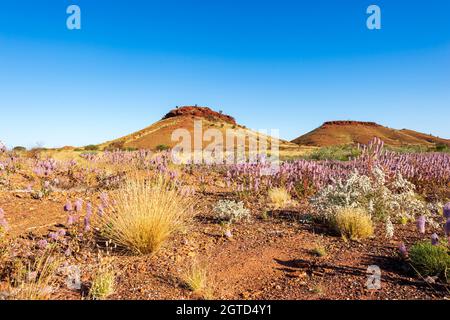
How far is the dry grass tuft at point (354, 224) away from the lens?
5.24 meters

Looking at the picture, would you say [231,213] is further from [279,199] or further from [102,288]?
[102,288]

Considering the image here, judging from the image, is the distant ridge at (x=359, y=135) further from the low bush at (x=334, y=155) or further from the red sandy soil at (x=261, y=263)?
the red sandy soil at (x=261, y=263)

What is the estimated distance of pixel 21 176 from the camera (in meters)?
9.68

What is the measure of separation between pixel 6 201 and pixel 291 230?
5.85 m

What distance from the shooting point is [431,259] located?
3.85 m

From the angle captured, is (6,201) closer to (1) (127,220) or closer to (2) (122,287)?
(1) (127,220)

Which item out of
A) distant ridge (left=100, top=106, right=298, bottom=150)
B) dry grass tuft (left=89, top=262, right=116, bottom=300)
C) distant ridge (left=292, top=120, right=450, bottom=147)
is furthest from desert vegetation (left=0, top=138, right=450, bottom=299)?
distant ridge (left=292, top=120, right=450, bottom=147)

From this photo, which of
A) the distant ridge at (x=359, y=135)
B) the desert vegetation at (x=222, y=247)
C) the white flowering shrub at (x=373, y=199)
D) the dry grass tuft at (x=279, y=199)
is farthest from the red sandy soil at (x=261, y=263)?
the distant ridge at (x=359, y=135)

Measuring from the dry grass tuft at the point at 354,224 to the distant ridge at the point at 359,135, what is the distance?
3716 inches

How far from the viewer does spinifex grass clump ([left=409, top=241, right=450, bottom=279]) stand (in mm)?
3764

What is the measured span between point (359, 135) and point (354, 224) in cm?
11267

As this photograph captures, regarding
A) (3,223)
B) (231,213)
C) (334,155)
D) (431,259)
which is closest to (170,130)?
(334,155)

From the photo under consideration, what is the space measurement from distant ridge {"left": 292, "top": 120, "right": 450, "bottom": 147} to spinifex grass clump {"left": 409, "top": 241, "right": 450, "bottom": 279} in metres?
95.6
